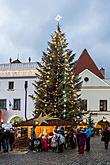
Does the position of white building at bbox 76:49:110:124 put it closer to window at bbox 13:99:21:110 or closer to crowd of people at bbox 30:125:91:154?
window at bbox 13:99:21:110

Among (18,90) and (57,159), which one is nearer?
(57,159)

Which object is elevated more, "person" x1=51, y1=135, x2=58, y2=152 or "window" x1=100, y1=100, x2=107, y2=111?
"window" x1=100, y1=100, x2=107, y2=111

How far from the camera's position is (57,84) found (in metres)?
38.9

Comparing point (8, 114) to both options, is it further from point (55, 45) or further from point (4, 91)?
point (55, 45)

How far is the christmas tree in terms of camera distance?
1513 inches

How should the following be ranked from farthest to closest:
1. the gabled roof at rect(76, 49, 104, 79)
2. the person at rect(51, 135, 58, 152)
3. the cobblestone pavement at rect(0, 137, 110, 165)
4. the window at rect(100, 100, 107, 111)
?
the gabled roof at rect(76, 49, 104, 79) < the window at rect(100, 100, 107, 111) < the person at rect(51, 135, 58, 152) < the cobblestone pavement at rect(0, 137, 110, 165)

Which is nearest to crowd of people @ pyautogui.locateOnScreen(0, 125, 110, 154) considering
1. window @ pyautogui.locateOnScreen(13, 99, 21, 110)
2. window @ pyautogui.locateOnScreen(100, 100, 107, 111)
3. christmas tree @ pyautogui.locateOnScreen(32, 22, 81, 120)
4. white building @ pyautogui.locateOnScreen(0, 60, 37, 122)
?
christmas tree @ pyautogui.locateOnScreen(32, 22, 81, 120)

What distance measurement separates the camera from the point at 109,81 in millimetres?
68812

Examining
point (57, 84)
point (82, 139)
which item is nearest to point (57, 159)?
point (82, 139)

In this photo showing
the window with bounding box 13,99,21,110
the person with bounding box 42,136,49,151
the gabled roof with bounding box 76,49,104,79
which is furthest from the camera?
the gabled roof with bounding box 76,49,104,79

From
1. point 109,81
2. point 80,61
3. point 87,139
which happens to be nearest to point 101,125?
point 109,81

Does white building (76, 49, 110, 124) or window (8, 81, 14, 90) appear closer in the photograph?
window (8, 81, 14, 90)

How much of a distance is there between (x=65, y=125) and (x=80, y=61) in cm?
4601

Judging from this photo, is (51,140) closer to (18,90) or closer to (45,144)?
(45,144)
